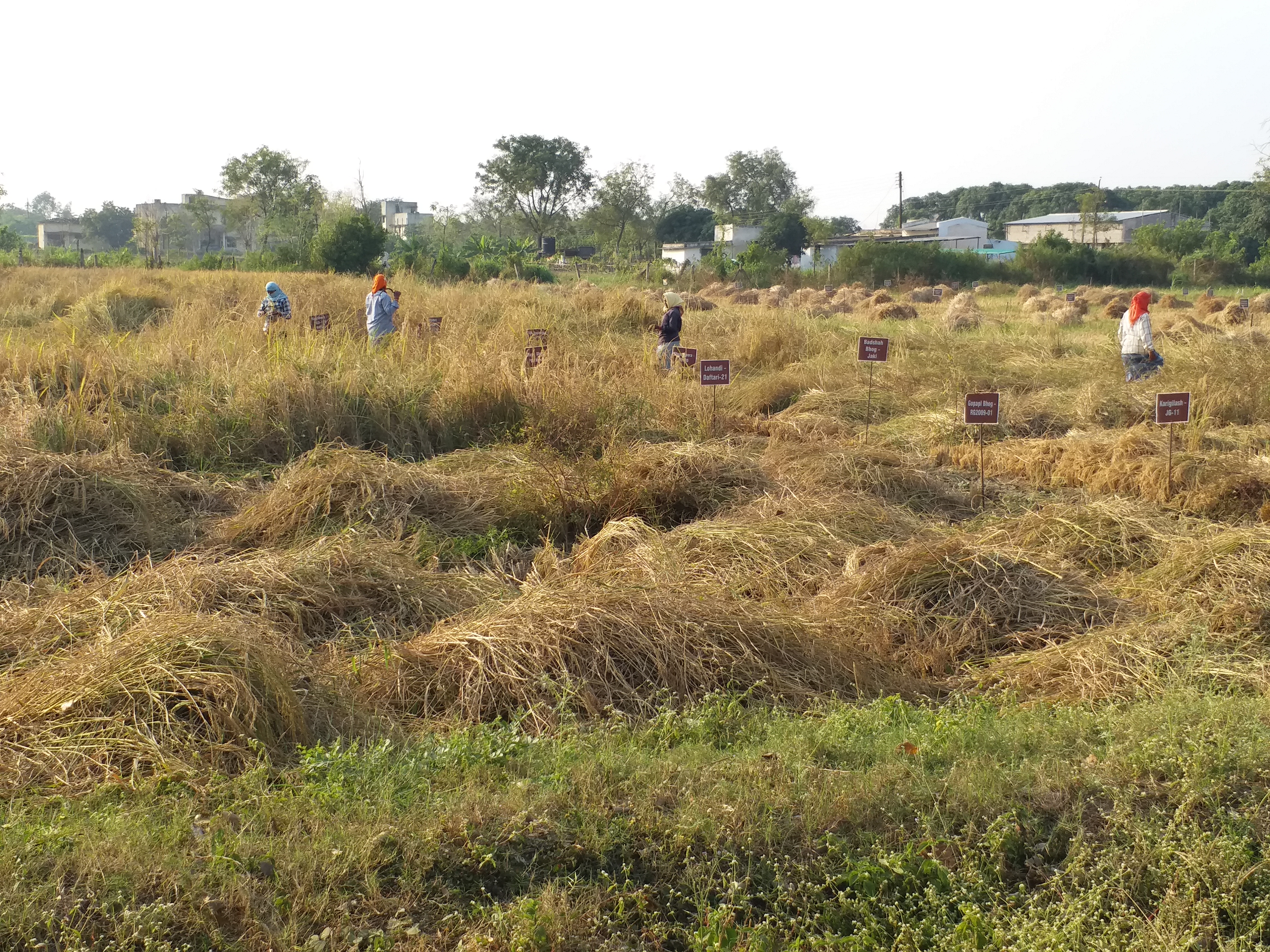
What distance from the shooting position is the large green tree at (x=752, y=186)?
71.8 metres

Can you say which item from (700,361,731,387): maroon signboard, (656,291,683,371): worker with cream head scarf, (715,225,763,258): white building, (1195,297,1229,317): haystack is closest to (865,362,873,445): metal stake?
(700,361,731,387): maroon signboard

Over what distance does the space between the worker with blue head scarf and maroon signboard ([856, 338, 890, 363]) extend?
6.89m

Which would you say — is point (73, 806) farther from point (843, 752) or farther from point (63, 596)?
point (843, 752)

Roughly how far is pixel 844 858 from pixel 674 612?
5.21 feet

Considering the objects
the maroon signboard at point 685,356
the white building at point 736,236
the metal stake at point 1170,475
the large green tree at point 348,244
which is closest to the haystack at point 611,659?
the metal stake at point 1170,475

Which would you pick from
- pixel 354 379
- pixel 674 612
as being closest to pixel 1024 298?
pixel 354 379

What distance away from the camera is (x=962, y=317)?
19.8m

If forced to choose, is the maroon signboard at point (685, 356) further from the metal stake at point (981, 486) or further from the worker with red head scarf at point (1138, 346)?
the worker with red head scarf at point (1138, 346)

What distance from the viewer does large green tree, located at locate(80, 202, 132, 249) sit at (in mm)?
89938

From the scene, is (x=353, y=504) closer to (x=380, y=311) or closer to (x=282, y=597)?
(x=282, y=597)

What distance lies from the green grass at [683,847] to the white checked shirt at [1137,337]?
8.39m

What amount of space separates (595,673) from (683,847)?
3.93 feet

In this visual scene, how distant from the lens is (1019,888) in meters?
2.94

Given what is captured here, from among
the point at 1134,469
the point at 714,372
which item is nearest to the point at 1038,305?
the point at 714,372
